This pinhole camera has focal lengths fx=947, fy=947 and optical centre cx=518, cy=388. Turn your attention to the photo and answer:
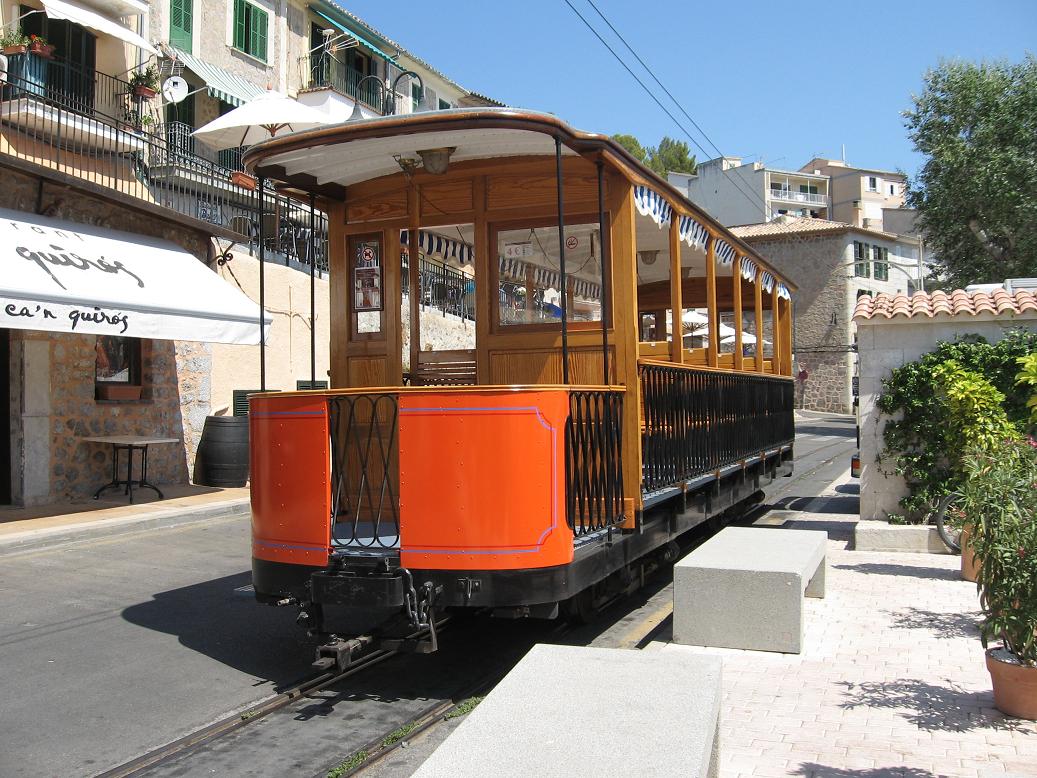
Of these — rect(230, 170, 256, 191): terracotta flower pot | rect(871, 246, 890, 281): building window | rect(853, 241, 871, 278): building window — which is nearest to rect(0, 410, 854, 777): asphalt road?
rect(230, 170, 256, 191): terracotta flower pot

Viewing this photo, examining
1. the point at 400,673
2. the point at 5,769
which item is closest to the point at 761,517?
the point at 400,673

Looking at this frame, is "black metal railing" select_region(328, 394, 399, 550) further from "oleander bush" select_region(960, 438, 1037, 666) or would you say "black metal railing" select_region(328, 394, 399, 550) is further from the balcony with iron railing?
the balcony with iron railing

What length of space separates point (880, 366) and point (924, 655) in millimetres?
4521

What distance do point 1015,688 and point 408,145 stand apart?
458 cm

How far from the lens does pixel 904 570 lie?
27.5ft

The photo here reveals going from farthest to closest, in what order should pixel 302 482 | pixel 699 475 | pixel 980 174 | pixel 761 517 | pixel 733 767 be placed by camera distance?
pixel 980 174
pixel 761 517
pixel 699 475
pixel 302 482
pixel 733 767

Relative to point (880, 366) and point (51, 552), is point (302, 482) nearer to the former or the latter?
point (51, 552)

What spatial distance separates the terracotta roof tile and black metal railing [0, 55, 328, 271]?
295 inches

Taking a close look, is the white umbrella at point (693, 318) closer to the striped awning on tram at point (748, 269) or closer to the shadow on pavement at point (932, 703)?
the striped awning on tram at point (748, 269)

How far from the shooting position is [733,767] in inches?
156

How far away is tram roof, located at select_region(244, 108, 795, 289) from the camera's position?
5387mm

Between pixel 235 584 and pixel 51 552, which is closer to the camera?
pixel 235 584

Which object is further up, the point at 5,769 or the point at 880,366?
the point at 880,366

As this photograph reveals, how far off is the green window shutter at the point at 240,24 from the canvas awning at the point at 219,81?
122 centimetres
